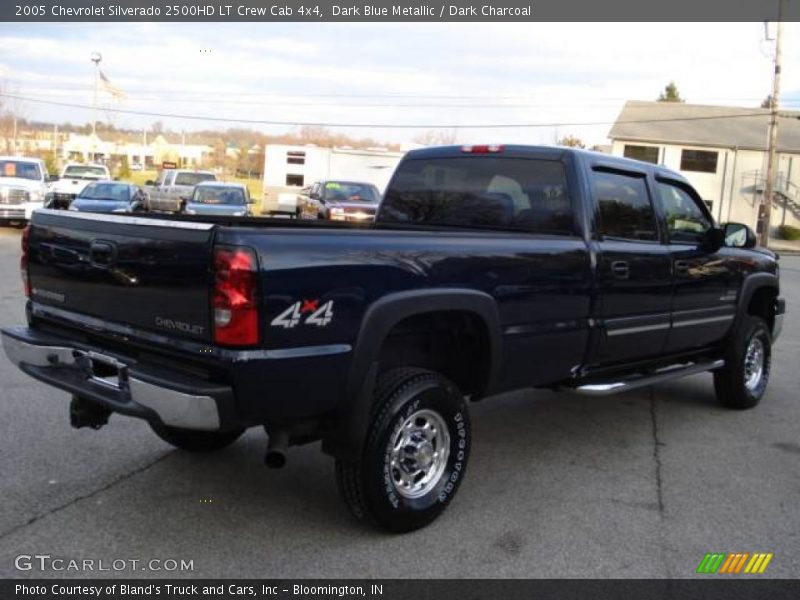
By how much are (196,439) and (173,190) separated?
70.6ft

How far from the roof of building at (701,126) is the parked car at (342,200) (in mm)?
24157

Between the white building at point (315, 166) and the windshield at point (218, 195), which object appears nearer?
the windshield at point (218, 195)

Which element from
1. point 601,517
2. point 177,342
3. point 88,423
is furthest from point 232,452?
point 601,517

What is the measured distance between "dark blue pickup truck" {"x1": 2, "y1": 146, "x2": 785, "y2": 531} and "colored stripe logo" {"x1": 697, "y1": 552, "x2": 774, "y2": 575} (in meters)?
1.25

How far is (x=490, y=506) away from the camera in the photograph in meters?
4.21

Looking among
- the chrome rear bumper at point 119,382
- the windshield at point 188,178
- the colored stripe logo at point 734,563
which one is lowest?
the colored stripe logo at point 734,563

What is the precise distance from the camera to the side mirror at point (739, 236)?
613 cm

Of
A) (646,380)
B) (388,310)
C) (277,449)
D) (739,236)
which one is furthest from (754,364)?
(277,449)

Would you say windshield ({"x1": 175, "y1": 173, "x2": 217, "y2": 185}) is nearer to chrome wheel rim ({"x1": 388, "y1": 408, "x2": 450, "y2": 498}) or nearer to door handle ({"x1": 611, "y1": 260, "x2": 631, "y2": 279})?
door handle ({"x1": 611, "y1": 260, "x2": 631, "y2": 279})

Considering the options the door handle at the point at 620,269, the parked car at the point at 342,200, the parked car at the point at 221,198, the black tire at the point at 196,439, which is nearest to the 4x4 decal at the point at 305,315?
the black tire at the point at 196,439

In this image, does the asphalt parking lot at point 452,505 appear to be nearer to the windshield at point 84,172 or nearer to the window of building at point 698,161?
the windshield at point 84,172

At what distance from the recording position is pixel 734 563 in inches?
143

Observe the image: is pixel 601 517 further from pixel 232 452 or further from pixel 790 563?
pixel 232 452
